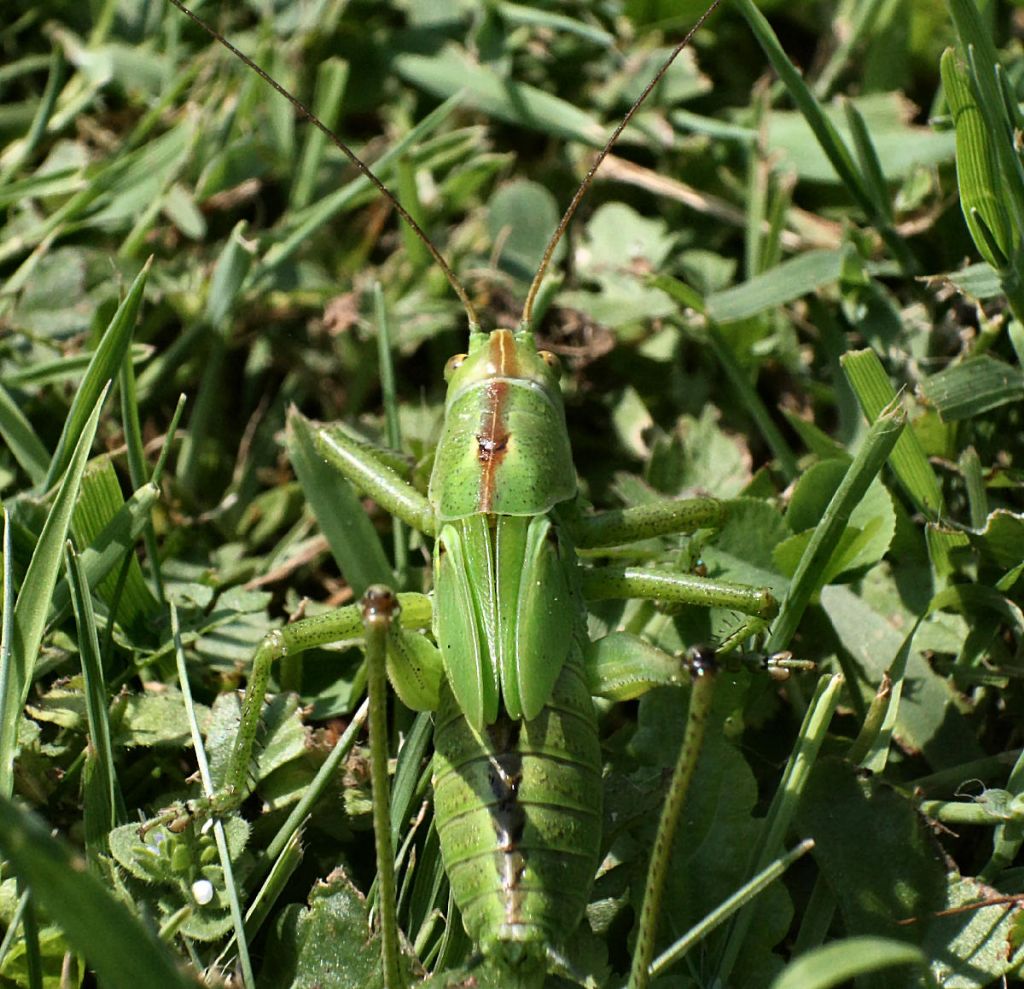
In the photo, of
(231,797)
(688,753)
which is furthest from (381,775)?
(231,797)

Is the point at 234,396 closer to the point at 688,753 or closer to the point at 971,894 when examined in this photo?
the point at 688,753

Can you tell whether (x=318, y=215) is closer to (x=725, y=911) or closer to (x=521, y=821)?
(x=521, y=821)

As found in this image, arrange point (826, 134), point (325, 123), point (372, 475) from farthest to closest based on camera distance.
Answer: point (325, 123), point (826, 134), point (372, 475)

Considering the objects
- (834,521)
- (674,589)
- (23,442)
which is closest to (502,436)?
(674,589)

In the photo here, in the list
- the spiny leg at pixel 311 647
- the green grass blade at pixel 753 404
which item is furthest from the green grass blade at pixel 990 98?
the spiny leg at pixel 311 647

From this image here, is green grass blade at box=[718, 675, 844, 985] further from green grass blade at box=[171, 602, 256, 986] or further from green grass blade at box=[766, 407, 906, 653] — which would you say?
green grass blade at box=[171, 602, 256, 986]

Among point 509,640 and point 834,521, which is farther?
point 834,521
